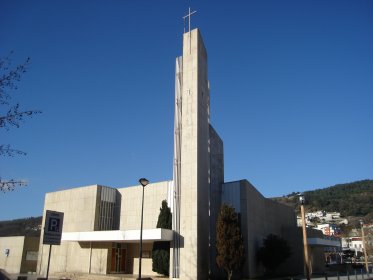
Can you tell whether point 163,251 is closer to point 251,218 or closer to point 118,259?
point 118,259

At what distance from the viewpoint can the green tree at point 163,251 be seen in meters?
31.7

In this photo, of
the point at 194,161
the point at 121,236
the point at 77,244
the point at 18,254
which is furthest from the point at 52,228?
the point at 18,254

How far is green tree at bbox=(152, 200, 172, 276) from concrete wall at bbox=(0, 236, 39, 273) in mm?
24686

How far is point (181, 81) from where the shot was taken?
35812mm

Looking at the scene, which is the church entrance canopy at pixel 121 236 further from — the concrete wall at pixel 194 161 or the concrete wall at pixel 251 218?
the concrete wall at pixel 251 218

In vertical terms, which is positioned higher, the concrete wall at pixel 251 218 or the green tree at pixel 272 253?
the concrete wall at pixel 251 218

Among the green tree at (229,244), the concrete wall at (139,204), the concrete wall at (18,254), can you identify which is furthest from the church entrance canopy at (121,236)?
the concrete wall at (18,254)

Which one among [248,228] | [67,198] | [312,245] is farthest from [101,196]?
[312,245]

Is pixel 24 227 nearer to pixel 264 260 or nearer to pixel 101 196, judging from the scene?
pixel 101 196

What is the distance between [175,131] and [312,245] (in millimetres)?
28342

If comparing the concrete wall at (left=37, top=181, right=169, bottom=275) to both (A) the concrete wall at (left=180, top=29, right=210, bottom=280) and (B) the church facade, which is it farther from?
(A) the concrete wall at (left=180, top=29, right=210, bottom=280)

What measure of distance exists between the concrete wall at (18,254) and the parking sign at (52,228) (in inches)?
1550

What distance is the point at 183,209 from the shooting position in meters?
31.3

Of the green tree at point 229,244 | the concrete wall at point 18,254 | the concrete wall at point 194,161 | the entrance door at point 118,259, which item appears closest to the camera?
the green tree at point 229,244
